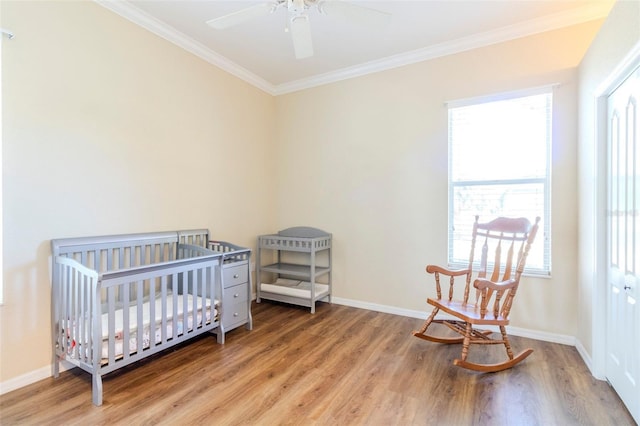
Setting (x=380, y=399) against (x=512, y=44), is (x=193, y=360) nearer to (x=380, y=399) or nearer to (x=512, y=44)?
(x=380, y=399)

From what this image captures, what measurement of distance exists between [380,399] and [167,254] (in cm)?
214

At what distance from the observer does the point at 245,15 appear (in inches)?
74.2

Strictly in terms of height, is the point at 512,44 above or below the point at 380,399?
above

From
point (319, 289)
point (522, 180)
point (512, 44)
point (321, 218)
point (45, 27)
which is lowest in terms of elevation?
point (319, 289)

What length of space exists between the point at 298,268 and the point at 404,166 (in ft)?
5.64

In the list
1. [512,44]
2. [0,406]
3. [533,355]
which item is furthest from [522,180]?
[0,406]

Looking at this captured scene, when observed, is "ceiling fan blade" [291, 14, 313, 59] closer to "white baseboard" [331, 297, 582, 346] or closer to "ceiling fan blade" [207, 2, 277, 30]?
"ceiling fan blade" [207, 2, 277, 30]

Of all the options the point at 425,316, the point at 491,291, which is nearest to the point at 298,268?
the point at 425,316

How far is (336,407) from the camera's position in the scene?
177 centimetres

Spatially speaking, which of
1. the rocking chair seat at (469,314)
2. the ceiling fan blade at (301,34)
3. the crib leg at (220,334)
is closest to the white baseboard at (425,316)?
the rocking chair seat at (469,314)

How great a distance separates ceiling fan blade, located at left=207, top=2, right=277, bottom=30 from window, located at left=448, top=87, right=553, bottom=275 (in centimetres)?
201

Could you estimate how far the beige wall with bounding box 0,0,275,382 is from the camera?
1917 mm

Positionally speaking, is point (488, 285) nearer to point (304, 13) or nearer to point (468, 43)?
point (304, 13)

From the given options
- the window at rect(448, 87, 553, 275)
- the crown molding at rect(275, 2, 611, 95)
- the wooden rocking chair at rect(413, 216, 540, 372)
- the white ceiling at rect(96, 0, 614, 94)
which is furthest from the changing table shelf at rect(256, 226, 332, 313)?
the white ceiling at rect(96, 0, 614, 94)
